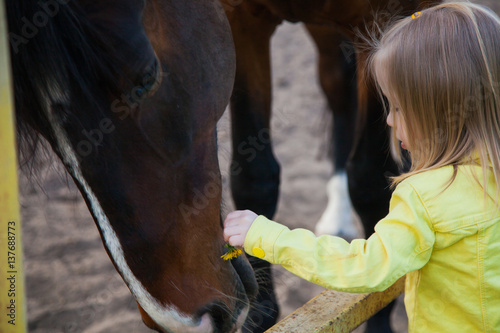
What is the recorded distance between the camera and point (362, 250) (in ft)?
2.28

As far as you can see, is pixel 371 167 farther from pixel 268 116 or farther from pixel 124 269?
pixel 124 269

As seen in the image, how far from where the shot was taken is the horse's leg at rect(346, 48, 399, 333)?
1353 mm

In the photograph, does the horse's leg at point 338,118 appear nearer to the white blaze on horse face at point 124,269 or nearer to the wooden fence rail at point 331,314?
the wooden fence rail at point 331,314

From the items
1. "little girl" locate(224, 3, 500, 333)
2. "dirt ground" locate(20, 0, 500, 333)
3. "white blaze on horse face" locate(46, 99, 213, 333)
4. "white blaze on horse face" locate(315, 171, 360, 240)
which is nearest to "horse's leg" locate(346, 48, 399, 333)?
"dirt ground" locate(20, 0, 500, 333)

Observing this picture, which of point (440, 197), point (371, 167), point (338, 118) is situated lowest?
point (338, 118)

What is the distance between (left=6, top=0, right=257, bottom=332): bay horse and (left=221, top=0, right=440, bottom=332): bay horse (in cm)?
34

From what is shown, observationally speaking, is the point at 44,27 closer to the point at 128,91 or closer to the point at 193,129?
the point at 128,91

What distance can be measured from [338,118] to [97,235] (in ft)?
3.52

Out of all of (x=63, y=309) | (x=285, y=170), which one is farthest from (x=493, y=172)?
(x=285, y=170)

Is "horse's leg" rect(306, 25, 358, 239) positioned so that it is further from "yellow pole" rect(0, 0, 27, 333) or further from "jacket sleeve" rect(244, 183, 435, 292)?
"yellow pole" rect(0, 0, 27, 333)

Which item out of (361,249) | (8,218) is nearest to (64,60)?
(8,218)

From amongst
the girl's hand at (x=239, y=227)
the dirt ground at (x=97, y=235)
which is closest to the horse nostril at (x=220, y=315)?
the girl's hand at (x=239, y=227)

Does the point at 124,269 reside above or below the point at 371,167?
above

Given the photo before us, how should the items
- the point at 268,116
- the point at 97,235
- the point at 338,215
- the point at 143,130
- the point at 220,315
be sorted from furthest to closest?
the point at 97,235 < the point at 338,215 < the point at 268,116 < the point at 220,315 < the point at 143,130
